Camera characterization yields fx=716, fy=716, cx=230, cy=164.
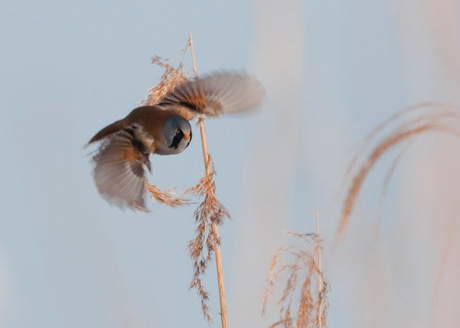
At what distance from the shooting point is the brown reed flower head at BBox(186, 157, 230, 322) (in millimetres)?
1444

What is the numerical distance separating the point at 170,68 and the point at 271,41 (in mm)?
267

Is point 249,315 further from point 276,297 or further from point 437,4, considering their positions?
point 437,4

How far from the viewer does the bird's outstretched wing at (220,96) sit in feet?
6.21

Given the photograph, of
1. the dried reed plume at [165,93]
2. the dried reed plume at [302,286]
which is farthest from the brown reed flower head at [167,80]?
the dried reed plume at [302,286]

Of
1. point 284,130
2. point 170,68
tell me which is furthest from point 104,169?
point 284,130

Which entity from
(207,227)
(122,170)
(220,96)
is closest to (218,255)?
(207,227)

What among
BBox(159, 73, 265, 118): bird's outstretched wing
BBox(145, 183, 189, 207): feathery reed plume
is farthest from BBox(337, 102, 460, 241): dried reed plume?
BBox(159, 73, 265, 118): bird's outstretched wing

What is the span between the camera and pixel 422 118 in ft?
4.19

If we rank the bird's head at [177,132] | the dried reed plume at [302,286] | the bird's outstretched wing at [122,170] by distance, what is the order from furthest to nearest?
the bird's head at [177,132]
the bird's outstretched wing at [122,170]
the dried reed plume at [302,286]

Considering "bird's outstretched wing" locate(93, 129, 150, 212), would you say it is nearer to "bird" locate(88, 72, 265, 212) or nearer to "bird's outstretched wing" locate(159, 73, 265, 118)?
"bird" locate(88, 72, 265, 212)

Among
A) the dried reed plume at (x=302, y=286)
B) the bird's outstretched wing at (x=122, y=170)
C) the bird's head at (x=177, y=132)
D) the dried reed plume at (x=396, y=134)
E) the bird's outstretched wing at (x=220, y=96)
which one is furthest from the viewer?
the bird's outstretched wing at (x=220, y=96)

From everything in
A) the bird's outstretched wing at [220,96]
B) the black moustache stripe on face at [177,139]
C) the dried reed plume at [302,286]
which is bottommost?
the dried reed plume at [302,286]

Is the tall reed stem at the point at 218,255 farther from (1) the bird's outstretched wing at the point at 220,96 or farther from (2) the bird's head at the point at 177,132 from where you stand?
(1) the bird's outstretched wing at the point at 220,96

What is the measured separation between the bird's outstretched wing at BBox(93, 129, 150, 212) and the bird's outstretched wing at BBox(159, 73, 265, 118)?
6.9 inches
